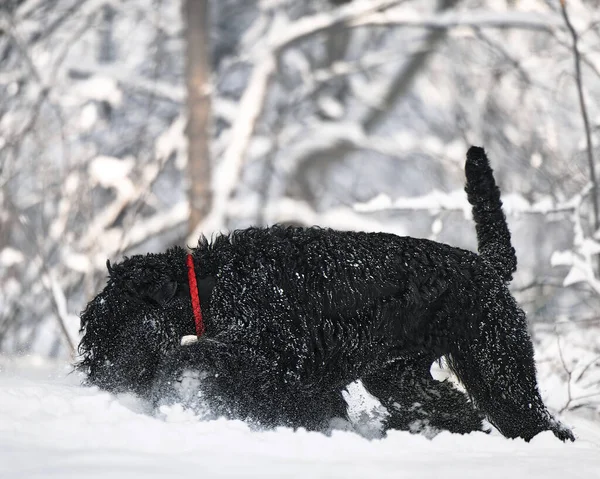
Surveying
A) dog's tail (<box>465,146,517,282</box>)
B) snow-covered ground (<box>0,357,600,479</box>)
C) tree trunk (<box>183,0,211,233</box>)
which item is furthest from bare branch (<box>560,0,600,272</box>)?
tree trunk (<box>183,0,211,233</box>)

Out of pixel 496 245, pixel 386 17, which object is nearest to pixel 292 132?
pixel 386 17

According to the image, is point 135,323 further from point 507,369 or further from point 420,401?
point 507,369

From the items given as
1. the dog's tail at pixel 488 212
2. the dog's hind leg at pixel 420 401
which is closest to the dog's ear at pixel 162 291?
the dog's hind leg at pixel 420 401

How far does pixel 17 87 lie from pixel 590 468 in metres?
10.1

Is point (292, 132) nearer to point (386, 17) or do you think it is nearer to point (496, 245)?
point (386, 17)

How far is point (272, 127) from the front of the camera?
14.4 metres

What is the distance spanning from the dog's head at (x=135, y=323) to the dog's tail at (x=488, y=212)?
61.7 inches

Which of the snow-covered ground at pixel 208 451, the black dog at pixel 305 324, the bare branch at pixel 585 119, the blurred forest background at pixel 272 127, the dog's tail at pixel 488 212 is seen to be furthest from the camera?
the blurred forest background at pixel 272 127

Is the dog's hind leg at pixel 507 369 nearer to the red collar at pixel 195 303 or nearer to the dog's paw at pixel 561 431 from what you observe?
the dog's paw at pixel 561 431

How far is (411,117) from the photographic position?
16578 millimetres

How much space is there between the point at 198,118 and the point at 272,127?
5.25ft

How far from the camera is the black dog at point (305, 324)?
3.86m

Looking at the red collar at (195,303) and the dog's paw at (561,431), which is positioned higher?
the red collar at (195,303)

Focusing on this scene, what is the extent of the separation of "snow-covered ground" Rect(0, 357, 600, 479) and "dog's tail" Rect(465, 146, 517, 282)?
116 cm
